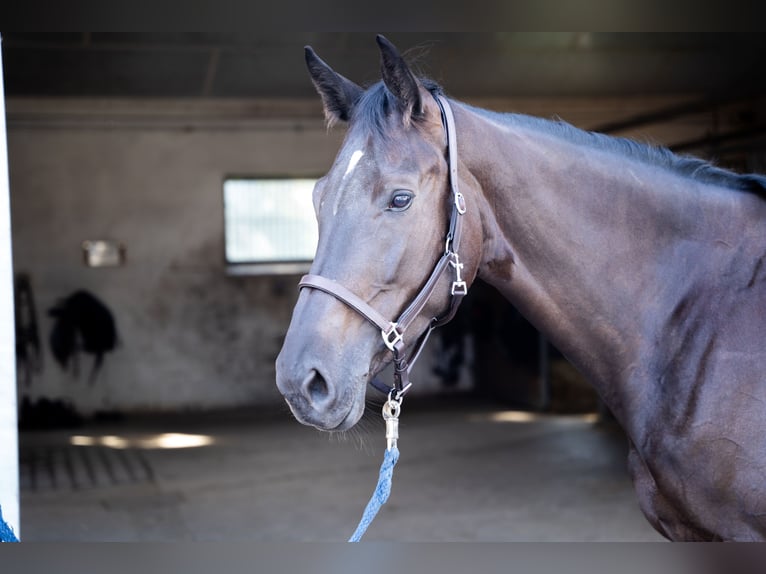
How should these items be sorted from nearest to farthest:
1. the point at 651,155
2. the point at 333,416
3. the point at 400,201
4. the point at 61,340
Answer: the point at 333,416 → the point at 400,201 → the point at 651,155 → the point at 61,340

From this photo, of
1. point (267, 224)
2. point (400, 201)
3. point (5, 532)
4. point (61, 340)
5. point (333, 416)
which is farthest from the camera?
point (267, 224)

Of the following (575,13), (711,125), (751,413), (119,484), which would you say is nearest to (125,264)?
(119,484)

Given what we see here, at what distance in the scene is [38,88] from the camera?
7.36m

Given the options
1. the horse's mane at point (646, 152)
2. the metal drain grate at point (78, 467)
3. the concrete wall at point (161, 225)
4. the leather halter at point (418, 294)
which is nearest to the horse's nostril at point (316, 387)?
the leather halter at point (418, 294)

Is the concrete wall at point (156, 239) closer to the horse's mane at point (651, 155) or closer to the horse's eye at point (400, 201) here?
the horse's mane at point (651, 155)

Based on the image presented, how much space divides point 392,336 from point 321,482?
4595 mm

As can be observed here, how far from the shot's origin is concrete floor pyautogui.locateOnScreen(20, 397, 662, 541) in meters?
4.73

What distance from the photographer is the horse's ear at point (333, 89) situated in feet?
6.09

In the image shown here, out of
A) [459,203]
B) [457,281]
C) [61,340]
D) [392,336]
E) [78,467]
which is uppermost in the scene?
[459,203]

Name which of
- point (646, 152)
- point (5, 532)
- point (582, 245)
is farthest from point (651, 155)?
point (5, 532)

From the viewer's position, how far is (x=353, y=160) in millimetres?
1687

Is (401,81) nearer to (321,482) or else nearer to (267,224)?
(321,482)

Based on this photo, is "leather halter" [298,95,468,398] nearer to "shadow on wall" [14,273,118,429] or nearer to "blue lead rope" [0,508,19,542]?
"blue lead rope" [0,508,19,542]

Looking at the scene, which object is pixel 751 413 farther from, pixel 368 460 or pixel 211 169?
pixel 211 169
